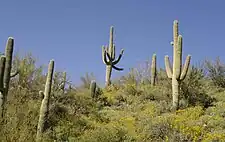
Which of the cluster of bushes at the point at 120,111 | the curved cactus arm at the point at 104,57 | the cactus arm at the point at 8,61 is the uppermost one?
the curved cactus arm at the point at 104,57

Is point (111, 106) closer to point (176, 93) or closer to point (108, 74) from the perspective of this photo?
point (176, 93)

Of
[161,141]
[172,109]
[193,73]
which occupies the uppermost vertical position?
[193,73]

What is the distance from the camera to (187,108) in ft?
48.3

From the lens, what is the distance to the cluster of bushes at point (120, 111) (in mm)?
10852

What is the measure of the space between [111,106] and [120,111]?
4.18 ft

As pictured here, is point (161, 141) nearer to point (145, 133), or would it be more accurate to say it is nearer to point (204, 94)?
point (145, 133)

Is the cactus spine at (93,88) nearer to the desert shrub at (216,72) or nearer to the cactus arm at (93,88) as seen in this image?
the cactus arm at (93,88)

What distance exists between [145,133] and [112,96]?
590 centimetres

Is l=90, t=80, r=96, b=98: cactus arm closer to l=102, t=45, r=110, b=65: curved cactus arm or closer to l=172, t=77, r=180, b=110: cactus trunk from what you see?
l=172, t=77, r=180, b=110: cactus trunk

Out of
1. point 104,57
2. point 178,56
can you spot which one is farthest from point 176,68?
point 104,57

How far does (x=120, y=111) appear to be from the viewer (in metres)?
15.1

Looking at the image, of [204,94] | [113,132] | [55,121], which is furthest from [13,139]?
[204,94]

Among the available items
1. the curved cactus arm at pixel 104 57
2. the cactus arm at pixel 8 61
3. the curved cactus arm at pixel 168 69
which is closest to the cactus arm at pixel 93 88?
the curved cactus arm at pixel 168 69

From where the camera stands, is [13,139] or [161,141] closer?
[13,139]
